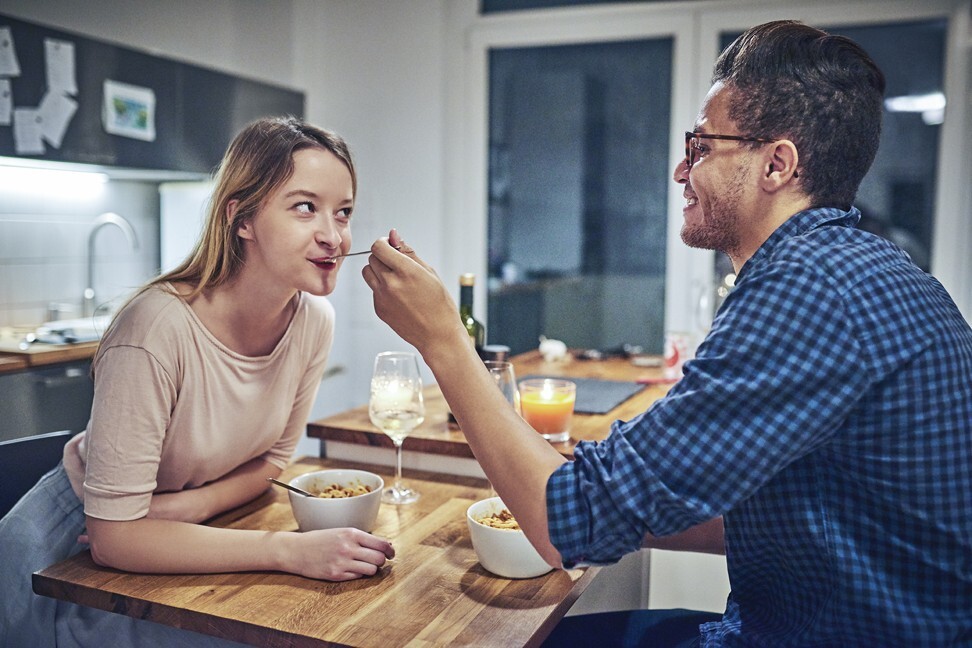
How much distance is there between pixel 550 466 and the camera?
3.15ft

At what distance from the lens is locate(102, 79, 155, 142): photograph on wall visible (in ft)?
10.1

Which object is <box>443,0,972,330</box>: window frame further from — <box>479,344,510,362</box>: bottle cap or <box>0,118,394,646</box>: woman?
<box>0,118,394,646</box>: woman

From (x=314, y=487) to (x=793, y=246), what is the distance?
2.68ft

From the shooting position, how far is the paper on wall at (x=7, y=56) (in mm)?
2691

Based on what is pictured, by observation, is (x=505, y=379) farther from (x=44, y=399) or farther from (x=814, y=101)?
(x=44, y=399)

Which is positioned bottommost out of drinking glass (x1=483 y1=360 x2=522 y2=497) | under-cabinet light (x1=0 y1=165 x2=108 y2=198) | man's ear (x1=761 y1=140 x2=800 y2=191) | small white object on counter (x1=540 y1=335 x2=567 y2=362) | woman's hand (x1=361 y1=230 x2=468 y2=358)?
small white object on counter (x1=540 y1=335 x2=567 y2=362)

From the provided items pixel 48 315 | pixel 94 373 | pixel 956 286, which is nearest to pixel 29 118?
pixel 48 315

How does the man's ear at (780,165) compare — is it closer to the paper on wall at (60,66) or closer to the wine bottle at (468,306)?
the wine bottle at (468,306)

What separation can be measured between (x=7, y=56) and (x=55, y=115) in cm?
23

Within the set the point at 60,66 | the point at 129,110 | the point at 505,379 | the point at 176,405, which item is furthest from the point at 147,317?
the point at 129,110

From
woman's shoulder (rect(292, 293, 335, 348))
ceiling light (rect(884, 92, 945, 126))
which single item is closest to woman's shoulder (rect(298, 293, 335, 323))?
woman's shoulder (rect(292, 293, 335, 348))

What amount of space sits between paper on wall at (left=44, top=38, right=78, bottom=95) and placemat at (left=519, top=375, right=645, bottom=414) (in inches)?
78.2

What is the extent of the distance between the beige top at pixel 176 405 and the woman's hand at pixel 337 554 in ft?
0.88

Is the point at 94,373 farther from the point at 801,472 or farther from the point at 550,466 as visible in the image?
the point at 801,472
